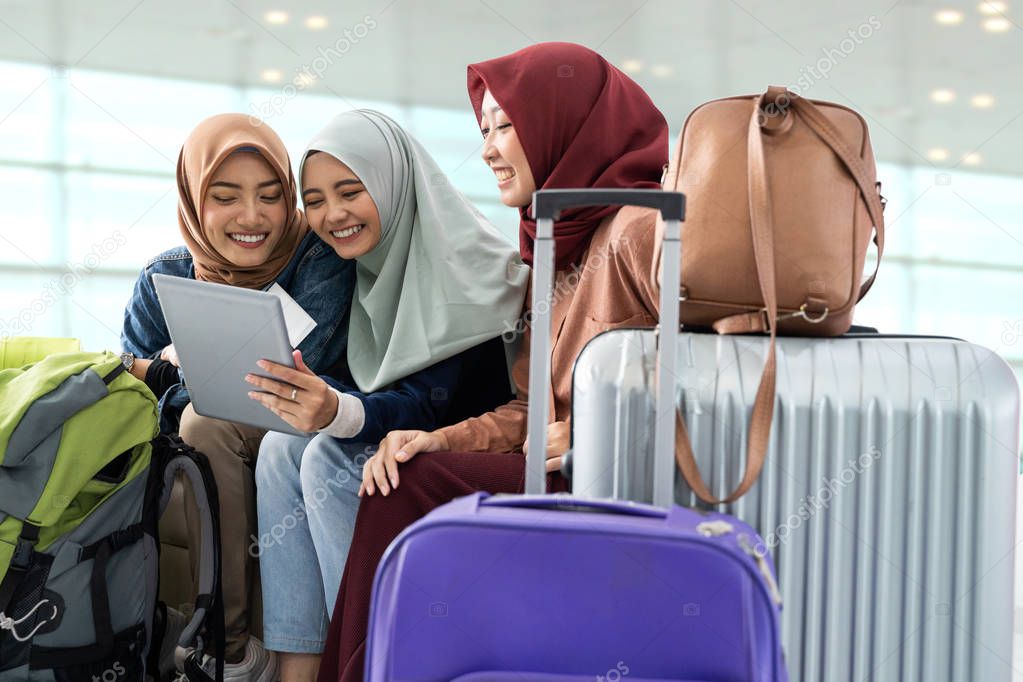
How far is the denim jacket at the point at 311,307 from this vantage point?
179cm

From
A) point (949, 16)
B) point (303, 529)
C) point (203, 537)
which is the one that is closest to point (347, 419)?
point (303, 529)

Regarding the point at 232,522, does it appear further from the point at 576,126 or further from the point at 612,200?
the point at 612,200

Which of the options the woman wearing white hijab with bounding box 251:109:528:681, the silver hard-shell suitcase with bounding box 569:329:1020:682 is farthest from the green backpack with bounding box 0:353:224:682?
the silver hard-shell suitcase with bounding box 569:329:1020:682

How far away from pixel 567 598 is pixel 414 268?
0.87 meters

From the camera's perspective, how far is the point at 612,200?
1063 millimetres

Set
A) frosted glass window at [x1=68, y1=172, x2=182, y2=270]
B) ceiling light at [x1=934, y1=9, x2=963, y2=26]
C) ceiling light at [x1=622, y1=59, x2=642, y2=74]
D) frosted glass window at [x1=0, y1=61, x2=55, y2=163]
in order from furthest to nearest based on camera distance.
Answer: ceiling light at [x1=934, y1=9, x2=963, y2=26], ceiling light at [x1=622, y1=59, x2=642, y2=74], frosted glass window at [x1=68, y1=172, x2=182, y2=270], frosted glass window at [x1=0, y1=61, x2=55, y2=163]

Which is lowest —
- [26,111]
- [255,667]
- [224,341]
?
[255,667]

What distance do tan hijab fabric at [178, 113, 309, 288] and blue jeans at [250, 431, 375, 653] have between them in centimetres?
40

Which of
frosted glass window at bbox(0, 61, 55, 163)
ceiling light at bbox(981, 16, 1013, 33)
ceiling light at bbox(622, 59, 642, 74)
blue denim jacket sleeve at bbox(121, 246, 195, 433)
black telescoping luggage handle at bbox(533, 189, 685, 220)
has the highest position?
ceiling light at bbox(981, 16, 1013, 33)

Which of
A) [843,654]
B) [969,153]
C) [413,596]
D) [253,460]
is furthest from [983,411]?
[969,153]

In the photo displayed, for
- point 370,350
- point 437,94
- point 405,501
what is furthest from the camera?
point 437,94

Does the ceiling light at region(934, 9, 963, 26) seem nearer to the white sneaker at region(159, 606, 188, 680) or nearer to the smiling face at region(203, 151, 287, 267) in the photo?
the smiling face at region(203, 151, 287, 267)

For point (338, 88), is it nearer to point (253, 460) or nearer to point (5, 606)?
point (253, 460)

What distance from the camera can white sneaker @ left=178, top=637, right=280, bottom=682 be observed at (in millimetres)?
1632
